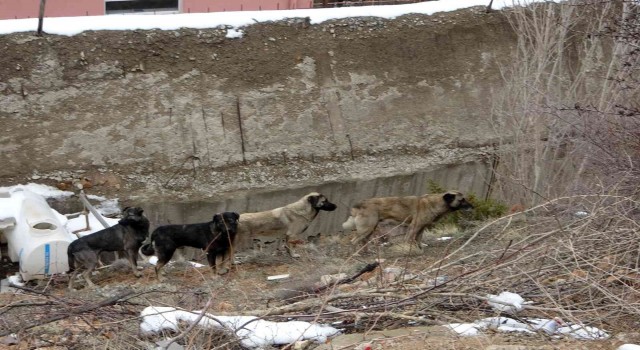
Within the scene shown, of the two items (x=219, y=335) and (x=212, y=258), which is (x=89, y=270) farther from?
(x=219, y=335)

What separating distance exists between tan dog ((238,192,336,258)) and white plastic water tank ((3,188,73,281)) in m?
2.50

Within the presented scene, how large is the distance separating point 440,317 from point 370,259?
229 inches

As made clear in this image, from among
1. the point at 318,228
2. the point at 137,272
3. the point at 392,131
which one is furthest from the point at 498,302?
the point at 392,131

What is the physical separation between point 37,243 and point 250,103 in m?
5.44

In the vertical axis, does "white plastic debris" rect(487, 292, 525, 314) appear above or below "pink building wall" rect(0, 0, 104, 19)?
below

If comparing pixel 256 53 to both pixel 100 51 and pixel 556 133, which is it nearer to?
pixel 100 51

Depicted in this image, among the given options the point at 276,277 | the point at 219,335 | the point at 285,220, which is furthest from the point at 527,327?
the point at 285,220

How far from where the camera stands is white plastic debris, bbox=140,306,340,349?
9.34 metres

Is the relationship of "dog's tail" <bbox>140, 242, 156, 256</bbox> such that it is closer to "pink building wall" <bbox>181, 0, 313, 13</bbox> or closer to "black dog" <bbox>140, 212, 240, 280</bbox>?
"black dog" <bbox>140, 212, 240, 280</bbox>

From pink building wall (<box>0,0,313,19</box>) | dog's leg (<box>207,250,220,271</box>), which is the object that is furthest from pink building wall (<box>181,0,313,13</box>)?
dog's leg (<box>207,250,220,271</box>)

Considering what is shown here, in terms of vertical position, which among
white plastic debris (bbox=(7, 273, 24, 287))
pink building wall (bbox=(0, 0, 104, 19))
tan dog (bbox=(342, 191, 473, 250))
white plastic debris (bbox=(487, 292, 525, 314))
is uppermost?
pink building wall (bbox=(0, 0, 104, 19))

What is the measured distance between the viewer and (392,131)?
2012 centimetres

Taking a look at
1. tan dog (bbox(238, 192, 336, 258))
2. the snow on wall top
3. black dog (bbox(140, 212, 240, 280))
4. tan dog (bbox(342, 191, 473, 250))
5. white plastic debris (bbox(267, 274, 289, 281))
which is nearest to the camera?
white plastic debris (bbox(267, 274, 289, 281))

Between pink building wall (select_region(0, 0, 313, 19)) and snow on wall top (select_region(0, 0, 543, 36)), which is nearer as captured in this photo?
snow on wall top (select_region(0, 0, 543, 36))
